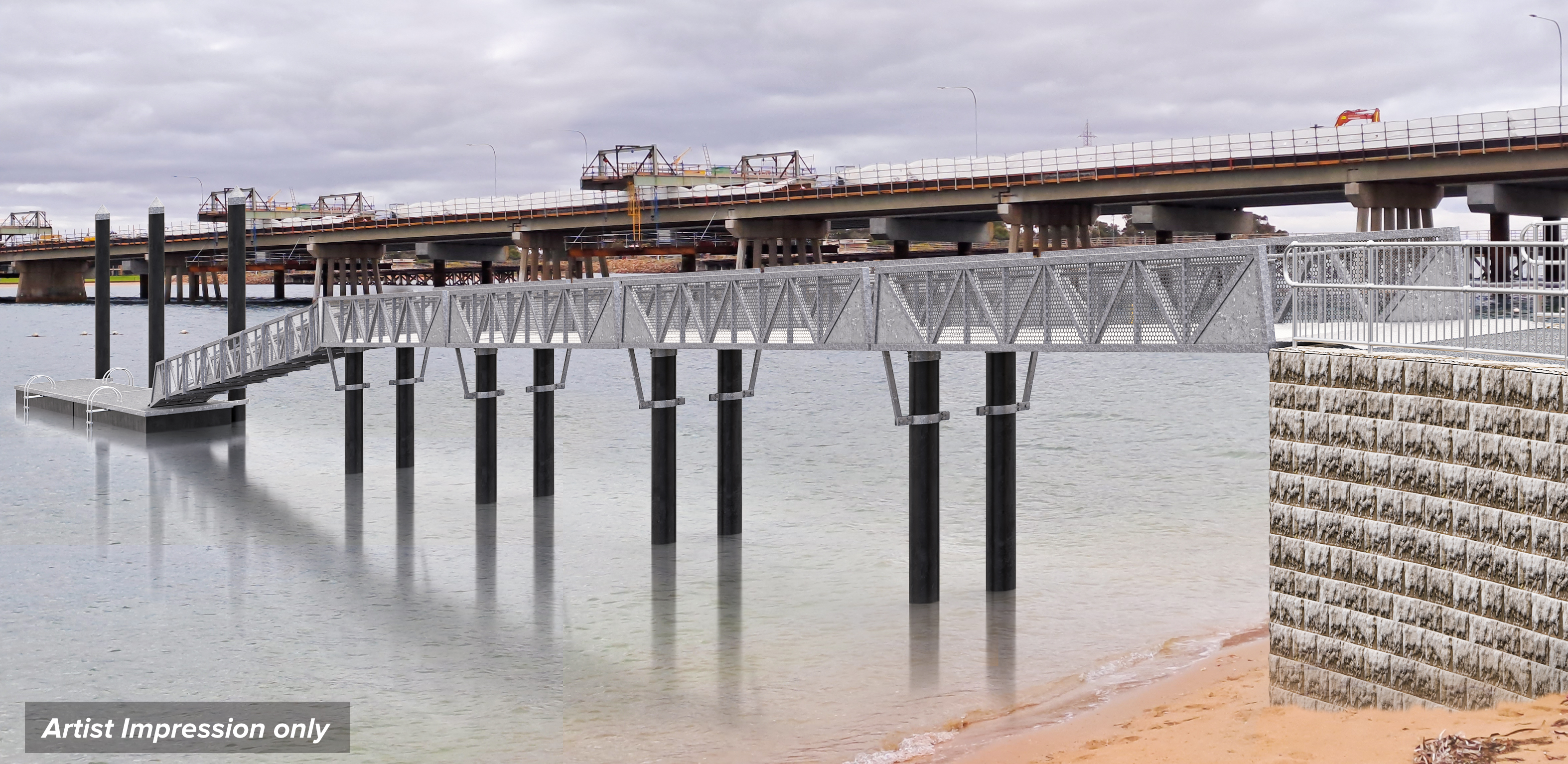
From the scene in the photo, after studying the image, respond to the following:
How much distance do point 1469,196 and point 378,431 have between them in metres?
41.5

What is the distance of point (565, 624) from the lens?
21422mm

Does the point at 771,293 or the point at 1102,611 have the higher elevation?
the point at 771,293

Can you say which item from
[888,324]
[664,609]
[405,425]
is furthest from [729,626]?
[405,425]

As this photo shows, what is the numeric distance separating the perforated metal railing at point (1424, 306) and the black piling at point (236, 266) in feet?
120

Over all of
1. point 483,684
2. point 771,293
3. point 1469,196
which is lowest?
point 483,684

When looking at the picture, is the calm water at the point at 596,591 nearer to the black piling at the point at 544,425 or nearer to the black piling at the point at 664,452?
the black piling at the point at 664,452

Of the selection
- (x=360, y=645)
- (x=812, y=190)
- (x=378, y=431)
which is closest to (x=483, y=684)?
(x=360, y=645)

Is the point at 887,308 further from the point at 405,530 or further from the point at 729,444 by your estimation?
the point at 405,530

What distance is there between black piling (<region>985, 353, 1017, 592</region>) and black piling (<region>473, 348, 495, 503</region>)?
1388 cm

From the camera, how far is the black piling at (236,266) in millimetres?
45125

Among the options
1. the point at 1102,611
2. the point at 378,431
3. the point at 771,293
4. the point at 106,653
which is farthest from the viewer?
the point at 378,431

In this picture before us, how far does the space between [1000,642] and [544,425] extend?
15.5 meters

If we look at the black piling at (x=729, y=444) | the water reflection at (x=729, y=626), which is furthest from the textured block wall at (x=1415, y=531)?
the black piling at (x=729, y=444)

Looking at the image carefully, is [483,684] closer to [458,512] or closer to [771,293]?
[771,293]
